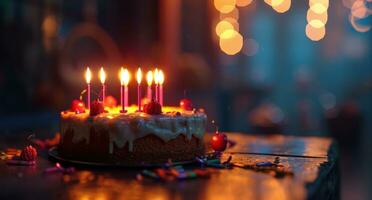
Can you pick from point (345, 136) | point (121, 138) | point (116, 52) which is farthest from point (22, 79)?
point (345, 136)

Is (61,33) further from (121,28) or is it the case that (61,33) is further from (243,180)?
(243,180)

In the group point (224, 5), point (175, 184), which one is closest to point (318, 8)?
point (224, 5)

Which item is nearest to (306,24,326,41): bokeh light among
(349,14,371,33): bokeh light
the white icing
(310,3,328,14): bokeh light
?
(310,3,328,14): bokeh light

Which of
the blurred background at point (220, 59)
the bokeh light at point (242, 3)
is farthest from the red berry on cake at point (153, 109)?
the bokeh light at point (242, 3)

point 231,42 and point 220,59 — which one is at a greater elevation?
point 231,42

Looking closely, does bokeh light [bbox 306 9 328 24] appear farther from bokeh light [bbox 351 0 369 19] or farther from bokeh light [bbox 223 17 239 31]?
bokeh light [bbox 223 17 239 31]

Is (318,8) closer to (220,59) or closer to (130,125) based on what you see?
(220,59)

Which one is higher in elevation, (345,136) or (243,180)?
(243,180)
